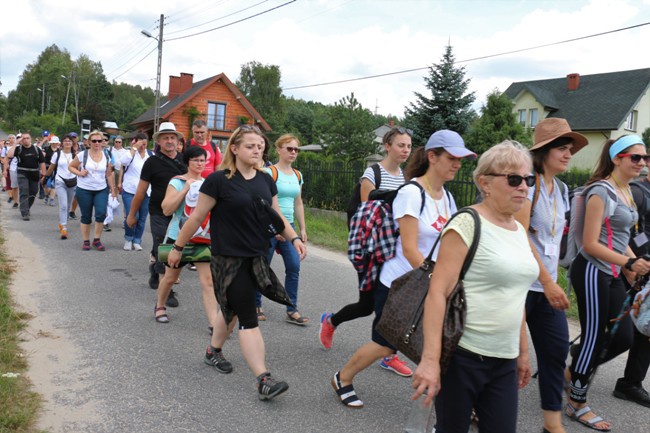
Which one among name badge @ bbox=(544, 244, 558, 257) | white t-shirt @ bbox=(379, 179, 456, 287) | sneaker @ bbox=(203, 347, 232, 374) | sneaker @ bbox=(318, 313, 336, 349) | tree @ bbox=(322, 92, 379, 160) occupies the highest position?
tree @ bbox=(322, 92, 379, 160)

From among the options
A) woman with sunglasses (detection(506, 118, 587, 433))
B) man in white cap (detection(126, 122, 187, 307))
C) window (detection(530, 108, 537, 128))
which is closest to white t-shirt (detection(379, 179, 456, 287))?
woman with sunglasses (detection(506, 118, 587, 433))

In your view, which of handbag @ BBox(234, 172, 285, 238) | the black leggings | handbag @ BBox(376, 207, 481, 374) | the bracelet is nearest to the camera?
handbag @ BBox(376, 207, 481, 374)

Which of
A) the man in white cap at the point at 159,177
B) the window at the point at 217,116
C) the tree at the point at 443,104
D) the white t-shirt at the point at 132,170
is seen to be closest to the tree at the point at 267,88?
the window at the point at 217,116

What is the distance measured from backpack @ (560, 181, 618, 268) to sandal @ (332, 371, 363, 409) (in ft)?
5.77

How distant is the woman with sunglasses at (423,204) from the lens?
319 centimetres

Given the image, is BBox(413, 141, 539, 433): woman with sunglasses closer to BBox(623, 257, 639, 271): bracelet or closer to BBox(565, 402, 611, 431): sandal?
BBox(623, 257, 639, 271): bracelet

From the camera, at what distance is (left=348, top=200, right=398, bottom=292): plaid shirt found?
3.61 metres

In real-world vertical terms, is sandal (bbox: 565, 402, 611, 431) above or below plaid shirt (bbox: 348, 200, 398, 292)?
below

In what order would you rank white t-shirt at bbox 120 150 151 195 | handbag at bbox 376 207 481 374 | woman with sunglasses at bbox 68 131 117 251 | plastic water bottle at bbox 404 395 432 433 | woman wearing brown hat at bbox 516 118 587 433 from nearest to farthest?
handbag at bbox 376 207 481 374
plastic water bottle at bbox 404 395 432 433
woman wearing brown hat at bbox 516 118 587 433
woman with sunglasses at bbox 68 131 117 251
white t-shirt at bbox 120 150 151 195

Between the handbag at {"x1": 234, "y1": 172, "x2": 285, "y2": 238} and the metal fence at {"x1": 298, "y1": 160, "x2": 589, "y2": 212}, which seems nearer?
the handbag at {"x1": 234, "y1": 172, "x2": 285, "y2": 238}

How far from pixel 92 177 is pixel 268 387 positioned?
659 cm

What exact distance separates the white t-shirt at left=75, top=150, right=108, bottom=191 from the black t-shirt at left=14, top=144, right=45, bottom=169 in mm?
4119

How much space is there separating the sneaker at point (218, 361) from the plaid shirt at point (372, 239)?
1.29 meters

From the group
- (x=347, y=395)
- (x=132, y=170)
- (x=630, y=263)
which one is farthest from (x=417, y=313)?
(x=132, y=170)
